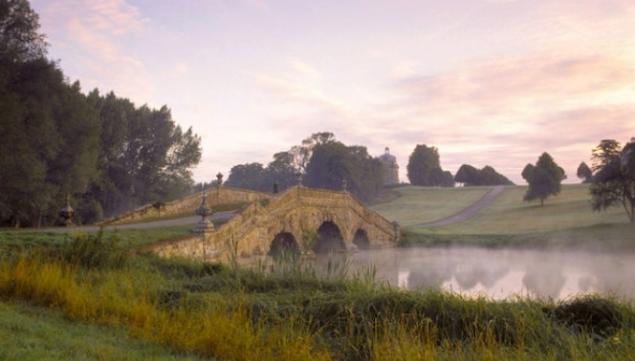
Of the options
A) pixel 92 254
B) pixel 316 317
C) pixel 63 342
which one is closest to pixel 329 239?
pixel 92 254

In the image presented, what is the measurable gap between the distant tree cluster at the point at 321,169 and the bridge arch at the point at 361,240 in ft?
93.3

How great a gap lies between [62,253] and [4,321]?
561cm

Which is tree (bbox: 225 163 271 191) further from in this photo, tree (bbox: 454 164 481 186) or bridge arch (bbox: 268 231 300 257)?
bridge arch (bbox: 268 231 300 257)

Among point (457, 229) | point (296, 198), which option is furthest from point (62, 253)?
point (457, 229)

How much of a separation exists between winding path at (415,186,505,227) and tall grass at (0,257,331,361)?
140 ft

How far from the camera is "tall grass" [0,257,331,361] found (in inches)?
227

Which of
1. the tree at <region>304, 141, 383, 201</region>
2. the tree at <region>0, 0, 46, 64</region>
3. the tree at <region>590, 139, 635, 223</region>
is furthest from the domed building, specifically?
the tree at <region>0, 0, 46, 64</region>

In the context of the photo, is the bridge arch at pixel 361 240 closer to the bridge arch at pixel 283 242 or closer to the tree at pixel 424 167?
the bridge arch at pixel 283 242

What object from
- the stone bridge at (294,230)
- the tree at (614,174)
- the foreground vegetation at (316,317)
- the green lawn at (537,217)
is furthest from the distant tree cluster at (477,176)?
the foreground vegetation at (316,317)

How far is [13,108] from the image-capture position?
20891mm

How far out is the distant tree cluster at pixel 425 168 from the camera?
98938 mm

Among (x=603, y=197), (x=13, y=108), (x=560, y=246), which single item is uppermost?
(x=13, y=108)

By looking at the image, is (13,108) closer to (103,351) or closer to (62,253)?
(62,253)

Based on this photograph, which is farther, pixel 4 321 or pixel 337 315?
pixel 337 315
